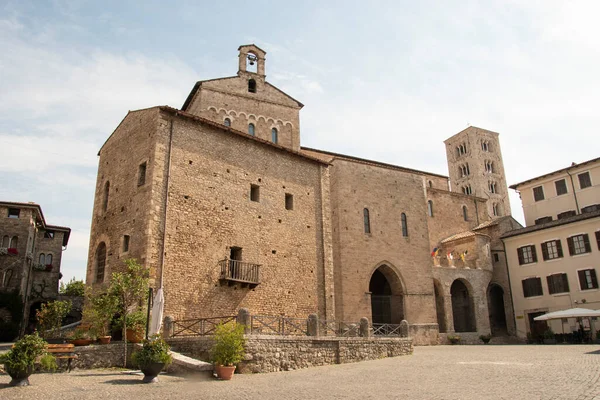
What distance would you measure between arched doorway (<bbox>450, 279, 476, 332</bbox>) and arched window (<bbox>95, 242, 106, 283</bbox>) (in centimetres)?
2471

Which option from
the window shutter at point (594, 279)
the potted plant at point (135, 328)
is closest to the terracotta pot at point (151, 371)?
the potted plant at point (135, 328)

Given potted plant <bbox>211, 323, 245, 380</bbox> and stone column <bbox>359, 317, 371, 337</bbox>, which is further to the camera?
stone column <bbox>359, 317, 371, 337</bbox>

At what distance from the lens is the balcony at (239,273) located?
20594 millimetres

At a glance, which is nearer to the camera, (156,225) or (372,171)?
(156,225)

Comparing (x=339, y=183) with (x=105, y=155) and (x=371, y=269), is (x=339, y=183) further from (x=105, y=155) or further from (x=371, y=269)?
(x=105, y=155)

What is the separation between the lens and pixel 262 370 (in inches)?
617

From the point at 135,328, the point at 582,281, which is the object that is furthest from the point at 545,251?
the point at 135,328

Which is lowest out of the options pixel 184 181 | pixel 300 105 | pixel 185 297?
pixel 185 297

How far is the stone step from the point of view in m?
14.2

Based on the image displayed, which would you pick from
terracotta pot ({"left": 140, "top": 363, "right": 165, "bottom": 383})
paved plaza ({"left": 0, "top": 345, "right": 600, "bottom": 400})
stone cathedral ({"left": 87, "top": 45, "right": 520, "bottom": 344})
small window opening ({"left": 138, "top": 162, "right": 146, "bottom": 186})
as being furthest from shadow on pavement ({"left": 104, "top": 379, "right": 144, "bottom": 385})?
small window opening ({"left": 138, "top": 162, "right": 146, "bottom": 186})

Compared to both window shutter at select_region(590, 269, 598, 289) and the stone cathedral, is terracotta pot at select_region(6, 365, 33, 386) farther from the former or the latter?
window shutter at select_region(590, 269, 598, 289)

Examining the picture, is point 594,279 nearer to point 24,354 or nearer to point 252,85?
point 252,85

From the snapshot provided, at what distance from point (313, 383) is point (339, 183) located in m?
18.4

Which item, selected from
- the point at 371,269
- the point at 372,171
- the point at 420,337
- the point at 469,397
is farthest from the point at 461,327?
the point at 469,397
